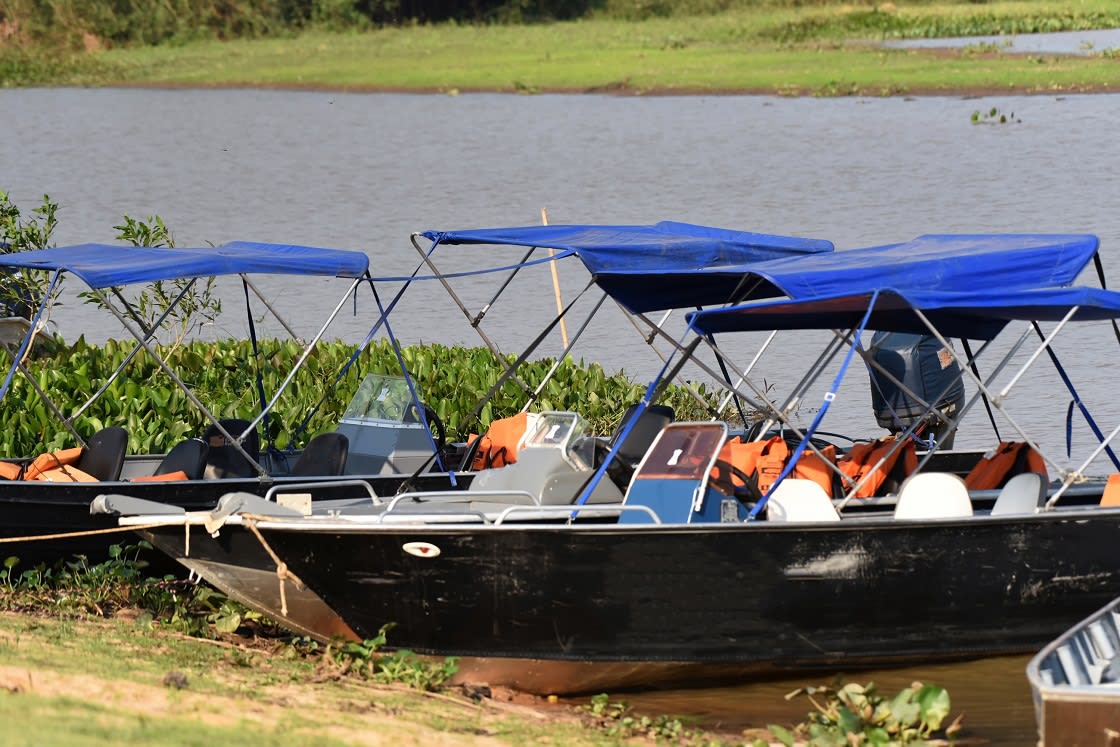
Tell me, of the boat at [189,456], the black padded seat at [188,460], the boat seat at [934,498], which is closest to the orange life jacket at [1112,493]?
the boat seat at [934,498]

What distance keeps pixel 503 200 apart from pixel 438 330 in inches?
448

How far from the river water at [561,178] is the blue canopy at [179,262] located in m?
5.72

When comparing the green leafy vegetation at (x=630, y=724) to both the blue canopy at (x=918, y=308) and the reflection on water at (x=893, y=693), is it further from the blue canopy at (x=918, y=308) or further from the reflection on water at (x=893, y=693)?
the blue canopy at (x=918, y=308)

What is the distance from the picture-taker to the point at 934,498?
9.05 m

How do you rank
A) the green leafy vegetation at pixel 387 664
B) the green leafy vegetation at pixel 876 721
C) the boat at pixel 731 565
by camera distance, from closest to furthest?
1. the green leafy vegetation at pixel 876 721
2. the green leafy vegetation at pixel 387 664
3. the boat at pixel 731 565

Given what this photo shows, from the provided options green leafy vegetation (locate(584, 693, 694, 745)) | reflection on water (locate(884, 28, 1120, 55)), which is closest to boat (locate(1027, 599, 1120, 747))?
green leafy vegetation (locate(584, 693, 694, 745))

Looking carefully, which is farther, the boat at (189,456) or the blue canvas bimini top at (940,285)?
the boat at (189,456)

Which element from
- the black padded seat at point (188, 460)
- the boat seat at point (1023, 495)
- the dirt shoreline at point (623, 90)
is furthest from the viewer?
the dirt shoreline at point (623, 90)

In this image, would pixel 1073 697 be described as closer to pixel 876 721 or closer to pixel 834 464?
pixel 876 721

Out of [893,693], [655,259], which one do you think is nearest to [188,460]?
[655,259]

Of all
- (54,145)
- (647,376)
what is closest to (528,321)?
(647,376)

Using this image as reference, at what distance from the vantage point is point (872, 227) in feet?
85.2

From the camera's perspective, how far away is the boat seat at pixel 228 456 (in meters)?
10.9

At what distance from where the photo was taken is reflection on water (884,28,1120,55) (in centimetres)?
4705
